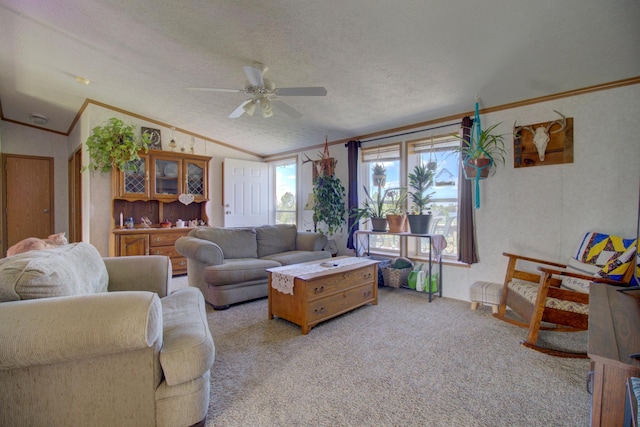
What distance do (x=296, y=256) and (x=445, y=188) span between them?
7.17 ft

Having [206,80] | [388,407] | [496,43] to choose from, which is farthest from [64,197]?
[496,43]

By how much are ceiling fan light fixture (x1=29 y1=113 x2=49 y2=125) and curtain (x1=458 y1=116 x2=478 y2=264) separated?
6.84 m

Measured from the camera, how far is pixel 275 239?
173 inches

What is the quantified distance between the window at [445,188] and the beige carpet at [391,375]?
1.26 m

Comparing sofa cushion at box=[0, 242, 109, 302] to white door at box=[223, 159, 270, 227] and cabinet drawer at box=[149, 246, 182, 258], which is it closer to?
cabinet drawer at box=[149, 246, 182, 258]

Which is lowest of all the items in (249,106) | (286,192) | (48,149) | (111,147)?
(286,192)

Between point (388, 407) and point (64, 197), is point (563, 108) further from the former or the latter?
point (64, 197)

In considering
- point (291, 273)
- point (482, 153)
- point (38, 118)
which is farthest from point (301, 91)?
point (38, 118)

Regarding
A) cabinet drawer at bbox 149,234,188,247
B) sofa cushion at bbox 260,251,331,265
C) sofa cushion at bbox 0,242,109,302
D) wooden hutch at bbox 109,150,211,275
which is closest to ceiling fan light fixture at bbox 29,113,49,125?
wooden hutch at bbox 109,150,211,275

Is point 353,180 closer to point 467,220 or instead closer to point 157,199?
point 467,220

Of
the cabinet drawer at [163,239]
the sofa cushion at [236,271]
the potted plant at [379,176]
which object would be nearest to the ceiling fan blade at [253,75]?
the sofa cushion at [236,271]

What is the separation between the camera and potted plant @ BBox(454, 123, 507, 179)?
316 cm

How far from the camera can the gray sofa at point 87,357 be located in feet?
3.67

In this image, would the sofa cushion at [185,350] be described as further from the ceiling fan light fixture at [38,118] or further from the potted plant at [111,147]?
the ceiling fan light fixture at [38,118]
